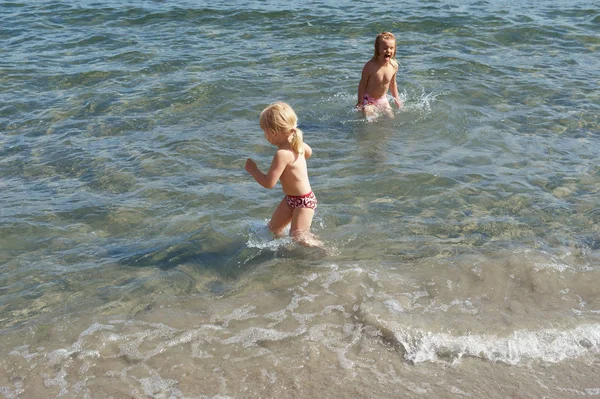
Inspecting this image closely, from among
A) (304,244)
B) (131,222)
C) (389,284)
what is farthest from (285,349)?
(131,222)

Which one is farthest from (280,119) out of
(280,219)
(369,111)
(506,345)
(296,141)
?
(369,111)

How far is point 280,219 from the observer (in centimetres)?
622

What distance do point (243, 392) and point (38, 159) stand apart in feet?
16.5

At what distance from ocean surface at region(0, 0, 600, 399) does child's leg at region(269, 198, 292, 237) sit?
0.41 feet

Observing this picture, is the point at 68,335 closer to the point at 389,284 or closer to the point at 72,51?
the point at 389,284

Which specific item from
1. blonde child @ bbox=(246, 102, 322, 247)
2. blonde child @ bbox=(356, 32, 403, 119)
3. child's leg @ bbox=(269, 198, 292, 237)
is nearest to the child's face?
blonde child @ bbox=(356, 32, 403, 119)

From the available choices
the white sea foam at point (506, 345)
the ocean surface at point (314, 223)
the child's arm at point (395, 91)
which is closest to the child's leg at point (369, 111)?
the ocean surface at point (314, 223)

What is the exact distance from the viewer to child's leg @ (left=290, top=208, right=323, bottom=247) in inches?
239

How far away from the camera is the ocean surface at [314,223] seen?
4535 mm

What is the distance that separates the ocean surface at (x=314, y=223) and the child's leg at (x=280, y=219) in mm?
126

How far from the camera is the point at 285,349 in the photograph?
4672mm

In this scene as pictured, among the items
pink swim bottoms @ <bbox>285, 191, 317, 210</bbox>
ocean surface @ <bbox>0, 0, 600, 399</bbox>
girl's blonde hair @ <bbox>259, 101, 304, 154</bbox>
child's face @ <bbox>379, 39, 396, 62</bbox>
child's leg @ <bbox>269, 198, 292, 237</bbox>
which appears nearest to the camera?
ocean surface @ <bbox>0, 0, 600, 399</bbox>

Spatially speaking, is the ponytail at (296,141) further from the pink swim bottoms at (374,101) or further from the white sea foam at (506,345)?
the pink swim bottoms at (374,101)

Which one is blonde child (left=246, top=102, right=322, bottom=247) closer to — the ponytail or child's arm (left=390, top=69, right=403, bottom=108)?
the ponytail
